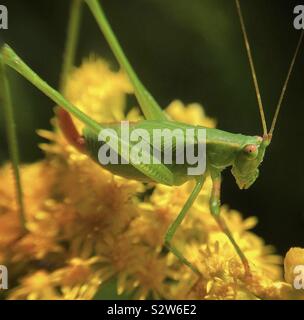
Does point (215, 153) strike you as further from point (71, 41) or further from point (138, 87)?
point (71, 41)

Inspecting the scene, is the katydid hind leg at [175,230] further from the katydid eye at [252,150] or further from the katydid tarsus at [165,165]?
the katydid eye at [252,150]

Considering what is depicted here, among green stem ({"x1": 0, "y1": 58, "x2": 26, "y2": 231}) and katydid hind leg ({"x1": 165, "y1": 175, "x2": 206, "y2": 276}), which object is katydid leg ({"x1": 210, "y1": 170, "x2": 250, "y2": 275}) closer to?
katydid hind leg ({"x1": 165, "y1": 175, "x2": 206, "y2": 276})

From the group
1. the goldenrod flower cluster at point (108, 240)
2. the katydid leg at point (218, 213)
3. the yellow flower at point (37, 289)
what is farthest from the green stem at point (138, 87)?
the yellow flower at point (37, 289)

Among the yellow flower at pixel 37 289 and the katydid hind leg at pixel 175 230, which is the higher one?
the katydid hind leg at pixel 175 230

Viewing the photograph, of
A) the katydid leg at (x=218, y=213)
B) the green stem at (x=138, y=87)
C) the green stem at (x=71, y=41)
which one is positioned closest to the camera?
the katydid leg at (x=218, y=213)

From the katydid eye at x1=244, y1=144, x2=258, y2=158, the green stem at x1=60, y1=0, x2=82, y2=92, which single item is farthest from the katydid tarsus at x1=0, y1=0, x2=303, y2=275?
the green stem at x1=60, y1=0, x2=82, y2=92
